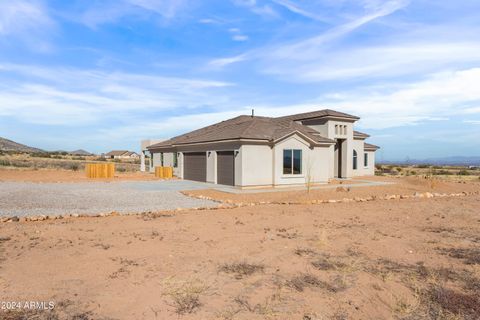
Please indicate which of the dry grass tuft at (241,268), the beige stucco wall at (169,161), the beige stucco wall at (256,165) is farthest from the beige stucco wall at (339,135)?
the dry grass tuft at (241,268)

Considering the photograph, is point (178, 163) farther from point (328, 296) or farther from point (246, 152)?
point (328, 296)

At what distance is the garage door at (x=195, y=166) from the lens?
25562 millimetres

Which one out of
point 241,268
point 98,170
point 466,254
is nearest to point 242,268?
point 241,268

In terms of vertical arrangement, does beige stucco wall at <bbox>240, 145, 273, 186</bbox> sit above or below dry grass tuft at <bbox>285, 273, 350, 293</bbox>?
above

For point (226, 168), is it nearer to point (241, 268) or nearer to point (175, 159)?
point (175, 159)

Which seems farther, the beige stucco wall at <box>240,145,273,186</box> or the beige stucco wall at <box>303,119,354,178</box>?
the beige stucco wall at <box>303,119,354,178</box>

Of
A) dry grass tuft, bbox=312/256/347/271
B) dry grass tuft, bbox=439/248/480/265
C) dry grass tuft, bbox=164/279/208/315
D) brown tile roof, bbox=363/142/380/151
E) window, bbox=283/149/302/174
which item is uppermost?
brown tile roof, bbox=363/142/380/151

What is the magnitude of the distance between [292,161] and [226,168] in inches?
166

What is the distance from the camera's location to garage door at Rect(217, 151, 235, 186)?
21878mm

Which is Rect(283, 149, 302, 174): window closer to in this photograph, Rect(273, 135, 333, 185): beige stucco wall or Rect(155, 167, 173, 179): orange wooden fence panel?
Rect(273, 135, 333, 185): beige stucco wall

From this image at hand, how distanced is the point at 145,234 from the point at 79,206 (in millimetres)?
6248

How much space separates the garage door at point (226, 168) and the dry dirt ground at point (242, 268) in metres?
11.4

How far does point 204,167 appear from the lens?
83.6 feet

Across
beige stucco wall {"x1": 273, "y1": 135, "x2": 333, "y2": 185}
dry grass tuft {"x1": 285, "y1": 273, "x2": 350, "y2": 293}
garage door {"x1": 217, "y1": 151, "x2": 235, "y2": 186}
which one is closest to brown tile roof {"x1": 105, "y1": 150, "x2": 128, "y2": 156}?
garage door {"x1": 217, "y1": 151, "x2": 235, "y2": 186}
